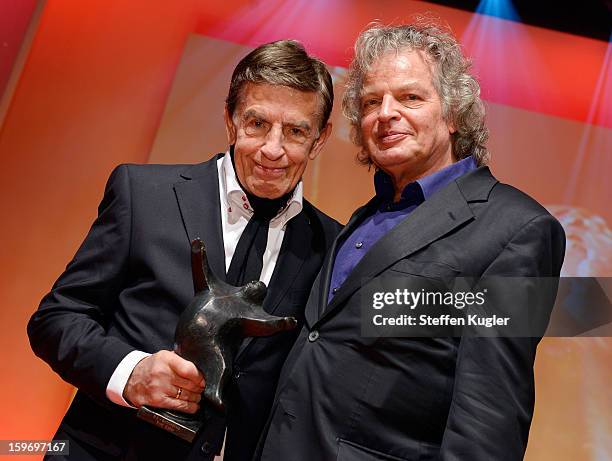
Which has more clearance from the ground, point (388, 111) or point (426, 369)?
point (388, 111)

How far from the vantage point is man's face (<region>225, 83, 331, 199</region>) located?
1.81m

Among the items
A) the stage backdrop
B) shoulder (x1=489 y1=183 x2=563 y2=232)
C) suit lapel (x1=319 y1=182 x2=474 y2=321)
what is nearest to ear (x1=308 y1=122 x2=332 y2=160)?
suit lapel (x1=319 y1=182 x2=474 y2=321)

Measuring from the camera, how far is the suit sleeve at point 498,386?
4.09 feet

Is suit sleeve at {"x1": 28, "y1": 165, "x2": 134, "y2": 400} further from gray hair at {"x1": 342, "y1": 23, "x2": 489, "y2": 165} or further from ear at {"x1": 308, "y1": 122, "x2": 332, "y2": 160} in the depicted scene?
gray hair at {"x1": 342, "y1": 23, "x2": 489, "y2": 165}

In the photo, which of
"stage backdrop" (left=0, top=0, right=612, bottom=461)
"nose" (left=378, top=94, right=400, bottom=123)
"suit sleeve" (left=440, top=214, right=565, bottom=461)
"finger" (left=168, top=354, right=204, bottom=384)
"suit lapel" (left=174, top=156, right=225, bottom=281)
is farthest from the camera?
"stage backdrop" (left=0, top=0, right=612, bottom=461)

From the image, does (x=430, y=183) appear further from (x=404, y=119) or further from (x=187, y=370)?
(x=187, y=370)

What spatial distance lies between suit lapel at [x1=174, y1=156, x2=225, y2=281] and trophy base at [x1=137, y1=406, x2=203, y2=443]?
405 mm

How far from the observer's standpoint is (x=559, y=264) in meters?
1.47

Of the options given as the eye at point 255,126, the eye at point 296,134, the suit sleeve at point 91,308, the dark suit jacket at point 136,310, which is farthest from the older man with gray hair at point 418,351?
the suit sleeve at point 91,308

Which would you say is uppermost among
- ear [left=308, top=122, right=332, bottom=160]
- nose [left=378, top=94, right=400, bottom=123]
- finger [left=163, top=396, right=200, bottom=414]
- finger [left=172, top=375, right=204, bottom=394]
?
nose [left=378, top=94, right=400, bottom=123]

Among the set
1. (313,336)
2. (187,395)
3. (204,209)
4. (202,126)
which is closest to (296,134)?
(204,209)

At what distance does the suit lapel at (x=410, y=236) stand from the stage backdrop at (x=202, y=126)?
1596 mm

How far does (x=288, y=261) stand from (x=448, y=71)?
0.74 meters

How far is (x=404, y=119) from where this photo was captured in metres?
1.81
